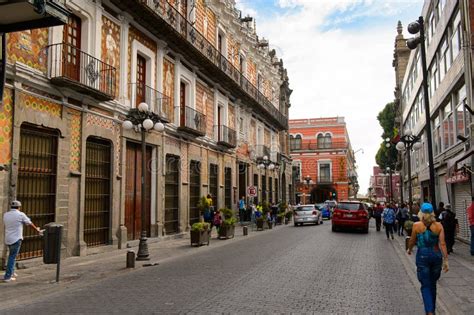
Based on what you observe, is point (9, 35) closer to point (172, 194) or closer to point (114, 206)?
point (114, 206)

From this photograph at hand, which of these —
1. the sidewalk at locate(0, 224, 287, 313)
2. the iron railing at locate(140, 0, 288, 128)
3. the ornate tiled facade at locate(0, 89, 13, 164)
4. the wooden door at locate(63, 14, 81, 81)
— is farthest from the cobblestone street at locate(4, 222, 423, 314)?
the iron railing at locate(140, 0, 288, 128)

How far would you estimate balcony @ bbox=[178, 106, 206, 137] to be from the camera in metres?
21.2

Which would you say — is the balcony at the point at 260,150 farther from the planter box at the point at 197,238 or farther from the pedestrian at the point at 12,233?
the pedestrian at the point at 12,233

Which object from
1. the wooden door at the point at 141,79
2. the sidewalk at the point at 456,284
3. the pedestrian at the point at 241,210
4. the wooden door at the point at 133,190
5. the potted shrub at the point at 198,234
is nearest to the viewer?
the sidewalk at the point at 456,284

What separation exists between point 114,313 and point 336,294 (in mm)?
3785

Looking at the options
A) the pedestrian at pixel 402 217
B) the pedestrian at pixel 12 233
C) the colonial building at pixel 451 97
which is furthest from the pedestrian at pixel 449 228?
the pedestrian at pixel 12 233

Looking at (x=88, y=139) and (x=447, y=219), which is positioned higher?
(x=88, y=139)

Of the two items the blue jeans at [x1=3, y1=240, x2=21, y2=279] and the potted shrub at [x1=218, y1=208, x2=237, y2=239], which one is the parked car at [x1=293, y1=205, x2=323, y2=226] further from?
the blue jeans at [x1=3, y1=240, x2=21, y2=279]

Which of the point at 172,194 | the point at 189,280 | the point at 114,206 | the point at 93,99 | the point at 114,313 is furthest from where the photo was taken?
the point at 172,194

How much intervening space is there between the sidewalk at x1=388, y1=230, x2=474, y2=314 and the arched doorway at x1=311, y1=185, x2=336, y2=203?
52316 millimetres

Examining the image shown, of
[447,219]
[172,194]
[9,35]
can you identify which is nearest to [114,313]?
[9,35]

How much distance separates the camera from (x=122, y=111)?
16.1 m

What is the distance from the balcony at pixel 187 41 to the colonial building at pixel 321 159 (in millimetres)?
35236

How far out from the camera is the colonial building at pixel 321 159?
2574 inches
